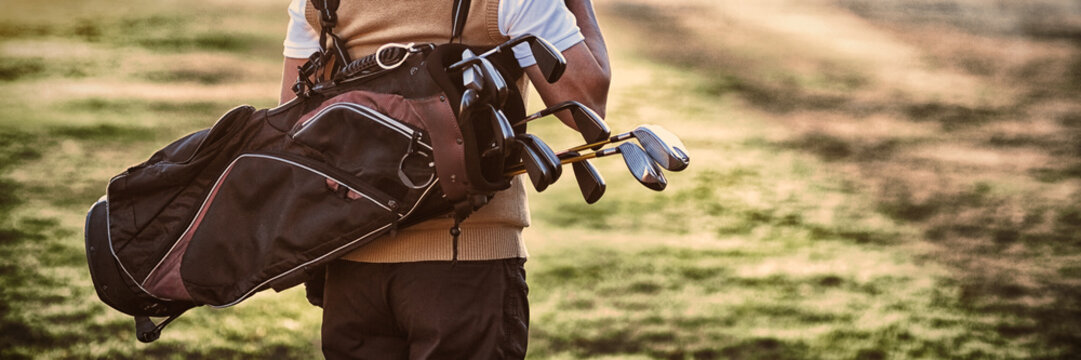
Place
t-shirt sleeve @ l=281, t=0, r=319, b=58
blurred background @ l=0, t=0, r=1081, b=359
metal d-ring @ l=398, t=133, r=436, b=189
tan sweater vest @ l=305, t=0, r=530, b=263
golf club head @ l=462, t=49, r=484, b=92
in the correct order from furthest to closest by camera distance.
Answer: blurred background @ l=0, t=0, r=1081, b=359
t-shirt sleeve @ l=281, t=0, r=319, b=58
tan sweater vest @ l=305, t=0, r=530, b=263
metal d-ring @ l=398, t=133, r=436, b=189
golf club head @ l=462, t=49, r=484, b=92

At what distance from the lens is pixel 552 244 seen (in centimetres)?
680

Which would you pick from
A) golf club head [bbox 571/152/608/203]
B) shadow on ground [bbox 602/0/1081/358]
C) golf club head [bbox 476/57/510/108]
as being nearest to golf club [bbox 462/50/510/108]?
golf club head [bbox 476/57/510/108]

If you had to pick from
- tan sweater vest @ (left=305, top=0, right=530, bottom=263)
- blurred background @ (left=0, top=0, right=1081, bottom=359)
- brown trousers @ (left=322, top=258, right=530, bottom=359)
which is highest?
tan sweater vest @ (left=305, top=0, right=530, bottom=263)

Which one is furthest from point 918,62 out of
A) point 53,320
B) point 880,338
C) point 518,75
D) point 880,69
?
point 518,75

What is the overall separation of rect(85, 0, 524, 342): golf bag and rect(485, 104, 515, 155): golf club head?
0.01 meters

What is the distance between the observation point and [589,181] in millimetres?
1970

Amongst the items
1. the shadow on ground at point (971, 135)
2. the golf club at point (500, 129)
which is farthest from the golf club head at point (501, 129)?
the shadow on ground at point (971, 135)

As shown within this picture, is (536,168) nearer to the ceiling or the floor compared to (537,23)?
nearer to the floor

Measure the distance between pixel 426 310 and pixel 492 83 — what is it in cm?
42

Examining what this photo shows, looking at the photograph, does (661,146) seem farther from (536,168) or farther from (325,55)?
(325,55)

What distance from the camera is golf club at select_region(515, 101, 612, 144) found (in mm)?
1870

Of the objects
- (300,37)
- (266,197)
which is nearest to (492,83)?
(266,197)

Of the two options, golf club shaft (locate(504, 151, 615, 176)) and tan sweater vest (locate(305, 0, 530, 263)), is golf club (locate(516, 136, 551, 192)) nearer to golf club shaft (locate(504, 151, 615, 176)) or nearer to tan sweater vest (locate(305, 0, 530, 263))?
golf club shaft (locate(504, 151, 615, 176))

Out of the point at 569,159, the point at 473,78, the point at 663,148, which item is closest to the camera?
the point at 473,78
